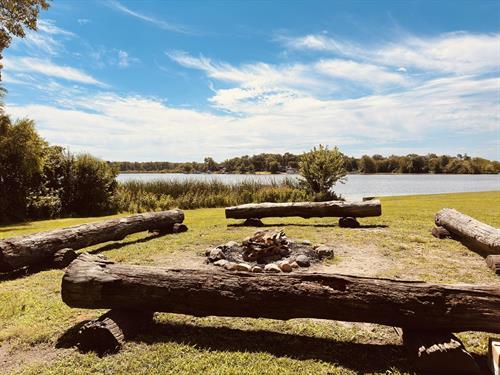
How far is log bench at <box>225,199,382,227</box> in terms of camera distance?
11539 mm

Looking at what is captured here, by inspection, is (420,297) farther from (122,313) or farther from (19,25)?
(19,25)

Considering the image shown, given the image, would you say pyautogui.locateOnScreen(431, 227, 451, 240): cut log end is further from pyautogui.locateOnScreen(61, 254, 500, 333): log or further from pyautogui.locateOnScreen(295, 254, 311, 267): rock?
pyautogui.locateOnScreen(61, 254, 500, 333): log

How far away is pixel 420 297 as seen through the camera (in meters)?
3.50

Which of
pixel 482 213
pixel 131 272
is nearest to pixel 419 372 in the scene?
pixel 131 272

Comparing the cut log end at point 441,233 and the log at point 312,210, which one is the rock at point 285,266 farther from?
the cut log end at point 441,233

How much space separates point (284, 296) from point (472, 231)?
6.76 meters

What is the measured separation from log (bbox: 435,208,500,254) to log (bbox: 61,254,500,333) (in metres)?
4.63

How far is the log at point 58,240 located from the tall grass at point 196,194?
910cm

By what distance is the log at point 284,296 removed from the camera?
3.42 meters

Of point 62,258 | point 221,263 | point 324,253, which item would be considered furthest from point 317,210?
point 62,258

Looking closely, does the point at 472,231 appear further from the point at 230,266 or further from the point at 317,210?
the point at 230,266

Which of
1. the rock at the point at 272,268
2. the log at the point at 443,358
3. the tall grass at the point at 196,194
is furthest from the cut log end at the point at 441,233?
the tall grass at the point at 196,194

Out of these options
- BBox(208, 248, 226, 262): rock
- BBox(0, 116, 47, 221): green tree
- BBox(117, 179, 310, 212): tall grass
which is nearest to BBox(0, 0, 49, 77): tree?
BBox(0, 116, 47, 221): green tree

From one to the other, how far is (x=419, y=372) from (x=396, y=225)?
30.5ft
